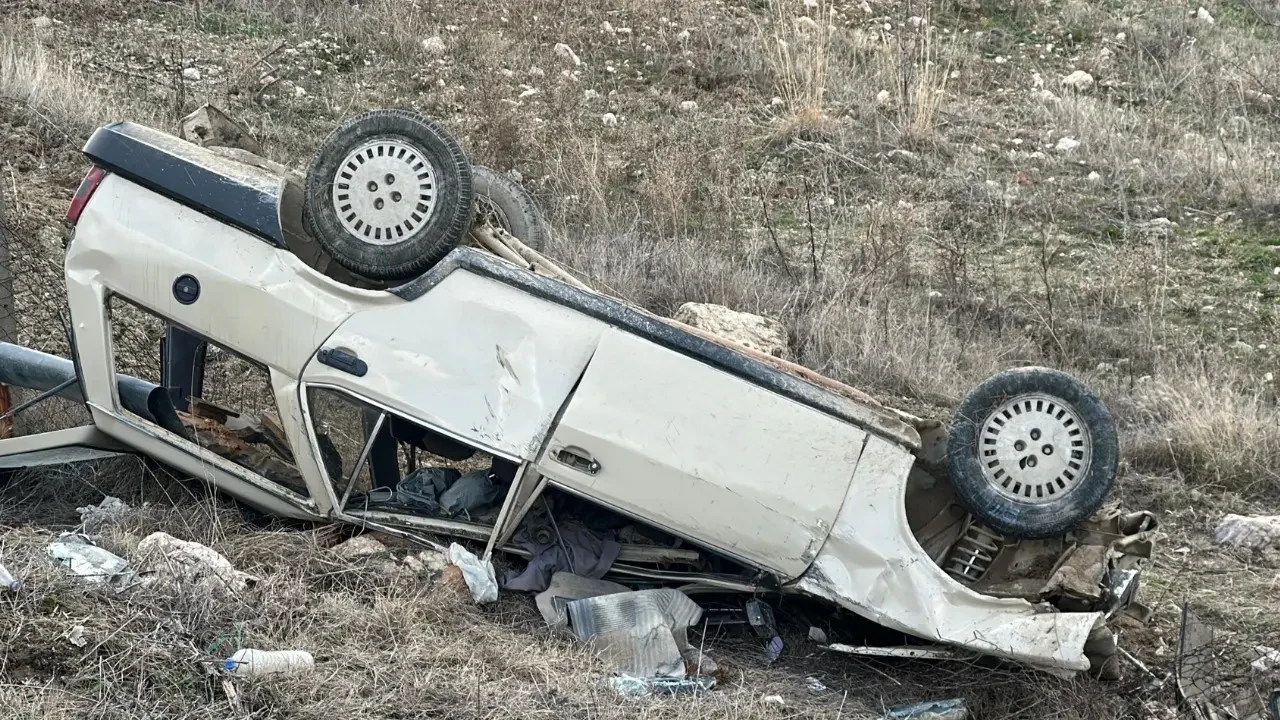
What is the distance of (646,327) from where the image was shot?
14.6ft

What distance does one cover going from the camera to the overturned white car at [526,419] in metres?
4.34

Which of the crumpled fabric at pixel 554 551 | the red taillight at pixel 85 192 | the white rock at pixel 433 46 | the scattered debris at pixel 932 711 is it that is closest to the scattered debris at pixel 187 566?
the crumpled fabric at pixel 554 551

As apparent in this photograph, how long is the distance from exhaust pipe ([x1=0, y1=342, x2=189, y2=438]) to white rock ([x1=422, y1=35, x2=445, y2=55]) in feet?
22.2

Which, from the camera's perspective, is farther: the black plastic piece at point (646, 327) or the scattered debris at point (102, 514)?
the scattered debris at point (102, 514)

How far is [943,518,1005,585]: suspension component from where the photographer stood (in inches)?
188

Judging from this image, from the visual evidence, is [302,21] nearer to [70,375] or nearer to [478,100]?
[478,100]

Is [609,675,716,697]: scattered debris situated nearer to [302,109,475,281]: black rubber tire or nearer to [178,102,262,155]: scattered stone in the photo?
[302,109,475,281]: black rubber tire

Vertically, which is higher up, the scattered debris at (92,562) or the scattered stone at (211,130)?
the scattered stone at (211,130)

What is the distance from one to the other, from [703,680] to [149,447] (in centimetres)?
228

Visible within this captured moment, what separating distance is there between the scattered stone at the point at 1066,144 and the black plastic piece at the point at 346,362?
8.16 m

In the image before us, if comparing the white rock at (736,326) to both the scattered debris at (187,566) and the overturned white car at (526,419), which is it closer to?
the overturned white car at (526,419)

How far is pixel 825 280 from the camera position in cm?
855

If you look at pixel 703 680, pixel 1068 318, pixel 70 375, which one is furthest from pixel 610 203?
pixel 703 680

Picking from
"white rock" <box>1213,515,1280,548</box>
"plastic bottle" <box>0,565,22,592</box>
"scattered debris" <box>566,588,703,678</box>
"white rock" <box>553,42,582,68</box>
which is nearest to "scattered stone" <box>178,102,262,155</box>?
"plastic bottle" <box>0,565,22,592</box>
